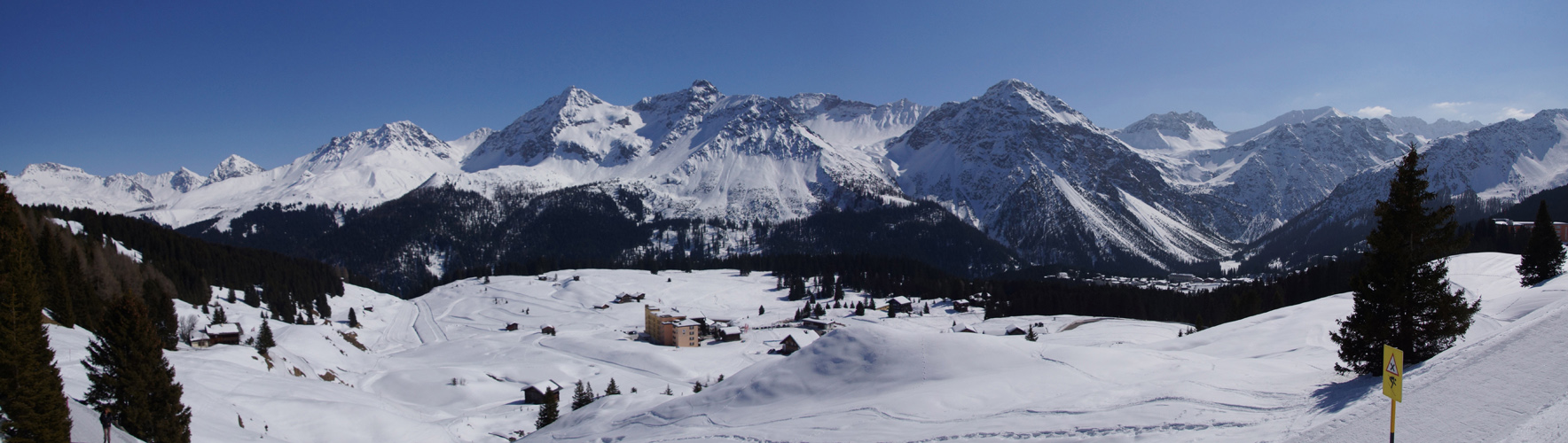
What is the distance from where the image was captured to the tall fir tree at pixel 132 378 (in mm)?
22906

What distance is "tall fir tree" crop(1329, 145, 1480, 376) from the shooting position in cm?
1784

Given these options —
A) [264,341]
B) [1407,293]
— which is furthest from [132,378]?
[1407,293]

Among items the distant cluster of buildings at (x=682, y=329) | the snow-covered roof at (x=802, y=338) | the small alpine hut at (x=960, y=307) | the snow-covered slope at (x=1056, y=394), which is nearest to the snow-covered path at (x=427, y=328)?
the distant cluster of buildings at (x=682, y=329)

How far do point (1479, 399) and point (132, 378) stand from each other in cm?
3651

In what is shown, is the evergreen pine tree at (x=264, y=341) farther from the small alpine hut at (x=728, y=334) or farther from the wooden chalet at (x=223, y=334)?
the small alpine hut at (x=728, y=334)

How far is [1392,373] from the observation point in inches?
500

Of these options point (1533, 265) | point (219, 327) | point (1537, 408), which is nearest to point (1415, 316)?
→ point (1537, 408)

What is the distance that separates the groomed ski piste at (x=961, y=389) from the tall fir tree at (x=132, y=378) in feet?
2.64

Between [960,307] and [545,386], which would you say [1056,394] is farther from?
[960,307]

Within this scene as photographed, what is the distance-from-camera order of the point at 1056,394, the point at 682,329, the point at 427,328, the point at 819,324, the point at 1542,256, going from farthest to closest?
1. the point at 427,328
2. the point at 819,324
3. the point at 682,329
4. the point at 1542,256
5. the point at 1056,394

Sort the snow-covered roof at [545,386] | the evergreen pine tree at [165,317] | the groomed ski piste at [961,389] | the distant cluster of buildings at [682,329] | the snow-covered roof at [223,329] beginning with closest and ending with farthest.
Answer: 1. the groomed ski piste at [961,389]
2. the evergreen pine tree at [165,317]
3. the snow-covered roof at [545,386]
4. the snow-covered roof at [223,329]
5. the distant cluster of buildings at [682,329]

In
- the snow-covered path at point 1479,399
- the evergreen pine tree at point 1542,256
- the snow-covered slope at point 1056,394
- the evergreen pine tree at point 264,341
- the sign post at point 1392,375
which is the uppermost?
the evergreen pine tree at point 1542,256

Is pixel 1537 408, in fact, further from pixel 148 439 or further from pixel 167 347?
pixel 167 347

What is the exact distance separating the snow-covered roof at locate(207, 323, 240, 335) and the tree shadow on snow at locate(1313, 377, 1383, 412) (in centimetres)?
6903
